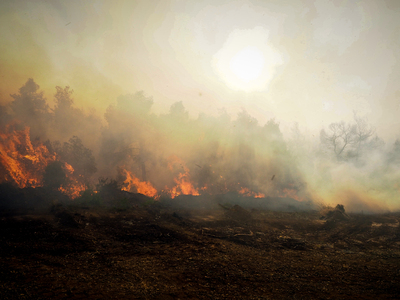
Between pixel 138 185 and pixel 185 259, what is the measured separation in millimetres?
18029

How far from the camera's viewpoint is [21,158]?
63.4ft

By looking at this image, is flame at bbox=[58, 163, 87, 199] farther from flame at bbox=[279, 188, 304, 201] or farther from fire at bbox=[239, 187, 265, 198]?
flame at bbox=[279, 188, 304, 201]

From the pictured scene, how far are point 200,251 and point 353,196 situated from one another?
2414cm

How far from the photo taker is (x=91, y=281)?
5.97 m

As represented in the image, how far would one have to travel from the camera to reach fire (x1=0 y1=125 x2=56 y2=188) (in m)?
18.5

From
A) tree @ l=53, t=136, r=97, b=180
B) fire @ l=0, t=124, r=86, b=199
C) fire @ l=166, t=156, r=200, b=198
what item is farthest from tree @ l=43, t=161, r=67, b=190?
fire @ l=166, t=156, r=200, b=198

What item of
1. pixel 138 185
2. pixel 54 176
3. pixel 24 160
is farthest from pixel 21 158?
pixel 138 185

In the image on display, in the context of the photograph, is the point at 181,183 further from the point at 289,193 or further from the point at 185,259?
the point at 185,259

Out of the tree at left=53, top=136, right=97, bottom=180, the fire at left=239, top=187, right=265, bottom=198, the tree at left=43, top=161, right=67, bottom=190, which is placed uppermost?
the tree at left=53, top=136, right=97, bottom=180

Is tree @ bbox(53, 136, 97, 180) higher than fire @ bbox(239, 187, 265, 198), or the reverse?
tree @ bbox(53, 136, 97, 180)

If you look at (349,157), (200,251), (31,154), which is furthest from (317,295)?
(349,157)

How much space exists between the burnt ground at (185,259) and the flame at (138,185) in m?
9.03

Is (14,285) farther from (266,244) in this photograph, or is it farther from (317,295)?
(266,244)

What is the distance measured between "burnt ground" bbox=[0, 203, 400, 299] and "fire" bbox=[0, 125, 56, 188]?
847 cm
